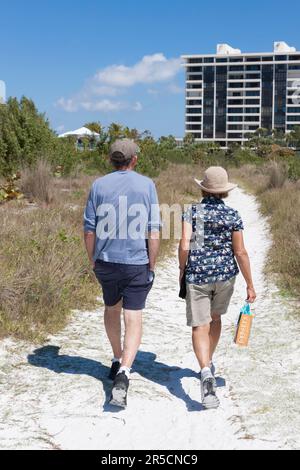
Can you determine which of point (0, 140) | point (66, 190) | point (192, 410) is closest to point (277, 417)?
point (192, 410)

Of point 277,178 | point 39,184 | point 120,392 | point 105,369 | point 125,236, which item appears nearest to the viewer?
point 120,392

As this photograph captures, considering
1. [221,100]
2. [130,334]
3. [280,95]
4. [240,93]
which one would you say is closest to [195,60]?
[221,100]

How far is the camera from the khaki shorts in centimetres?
397

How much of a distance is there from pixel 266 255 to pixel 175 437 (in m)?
6.84

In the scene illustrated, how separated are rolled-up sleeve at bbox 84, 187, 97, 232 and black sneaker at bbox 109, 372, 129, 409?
1.03 metres

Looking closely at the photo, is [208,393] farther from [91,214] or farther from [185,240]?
[91,214]

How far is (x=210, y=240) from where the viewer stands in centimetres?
394

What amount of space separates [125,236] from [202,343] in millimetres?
951

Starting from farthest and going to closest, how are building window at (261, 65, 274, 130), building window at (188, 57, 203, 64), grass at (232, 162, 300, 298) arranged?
building window at (188, 57, 203, 64), building window at (261, 65, 274, 130), grass at (232, 162, 300, 298)

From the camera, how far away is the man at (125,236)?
3.80 metres

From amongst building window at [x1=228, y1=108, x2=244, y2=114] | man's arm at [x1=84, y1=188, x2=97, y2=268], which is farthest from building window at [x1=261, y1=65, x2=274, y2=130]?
man's arm at [x1=84, y1=188, x2=97, y2=268]

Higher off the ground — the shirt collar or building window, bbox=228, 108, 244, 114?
building window, bbox=228, 108, 244, 114

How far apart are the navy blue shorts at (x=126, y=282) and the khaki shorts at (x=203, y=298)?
0.32 m

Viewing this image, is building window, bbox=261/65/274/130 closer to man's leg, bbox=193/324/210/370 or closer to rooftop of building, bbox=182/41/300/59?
rooftop of building, bbox=182/41/300/59
